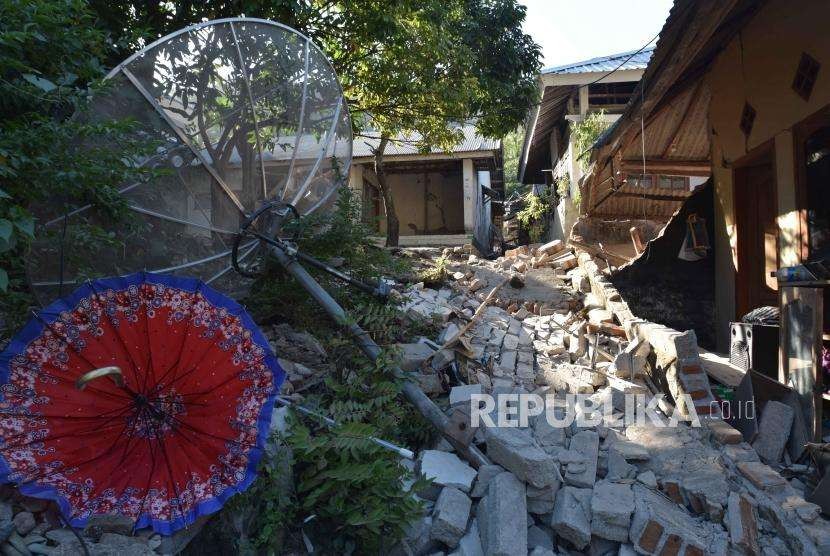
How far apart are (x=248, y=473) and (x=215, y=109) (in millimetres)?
2671

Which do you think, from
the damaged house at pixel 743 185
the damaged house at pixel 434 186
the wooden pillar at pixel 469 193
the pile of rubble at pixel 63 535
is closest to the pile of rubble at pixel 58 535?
the pile of rubble at pixel 63 535

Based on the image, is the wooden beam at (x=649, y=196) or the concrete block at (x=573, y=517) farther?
the wooden beam at (x=649, y=196)

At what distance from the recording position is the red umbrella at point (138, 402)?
3.02 metres

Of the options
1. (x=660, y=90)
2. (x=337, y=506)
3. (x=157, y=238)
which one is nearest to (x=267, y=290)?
(x=157, y=238)

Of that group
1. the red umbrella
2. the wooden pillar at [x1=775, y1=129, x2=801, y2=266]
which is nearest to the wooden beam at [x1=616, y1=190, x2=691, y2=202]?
the wooden pillar at [x1=775, y1=129, x2=801, y2=266]

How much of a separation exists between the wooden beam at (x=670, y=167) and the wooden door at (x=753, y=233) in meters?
1.53

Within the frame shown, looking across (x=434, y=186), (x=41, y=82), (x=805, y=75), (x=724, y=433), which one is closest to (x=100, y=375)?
(x=41, y=82)

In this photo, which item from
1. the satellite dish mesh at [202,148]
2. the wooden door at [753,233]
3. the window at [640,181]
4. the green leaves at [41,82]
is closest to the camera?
the green leaves at [41,82]

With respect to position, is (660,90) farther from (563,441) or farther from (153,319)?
(153,319)

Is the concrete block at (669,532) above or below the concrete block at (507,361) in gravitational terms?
below

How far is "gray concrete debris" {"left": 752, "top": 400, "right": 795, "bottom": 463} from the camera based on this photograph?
4434 millimetres

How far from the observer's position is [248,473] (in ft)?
11.0

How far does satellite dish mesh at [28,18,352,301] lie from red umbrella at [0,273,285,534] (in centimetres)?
74

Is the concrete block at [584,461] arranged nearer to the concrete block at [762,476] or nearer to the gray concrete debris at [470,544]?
the gray concrete debris at [470,544]
